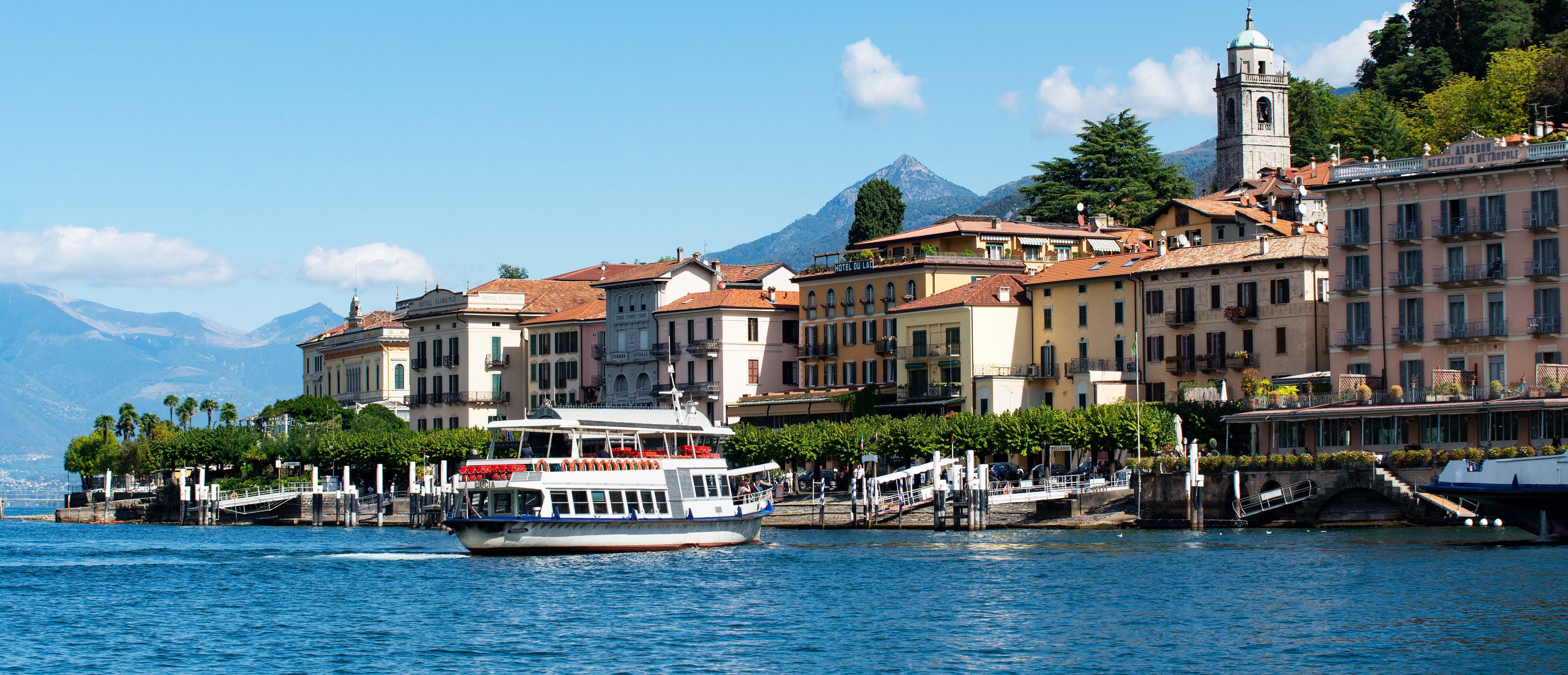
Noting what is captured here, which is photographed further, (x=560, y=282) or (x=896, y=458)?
(x=560, y=282)

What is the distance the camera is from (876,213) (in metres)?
123

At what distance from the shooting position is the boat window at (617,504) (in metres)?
62.7

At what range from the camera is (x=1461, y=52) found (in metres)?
128

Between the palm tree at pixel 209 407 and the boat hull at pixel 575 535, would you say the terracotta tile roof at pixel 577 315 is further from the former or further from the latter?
the boat hull at pixel 575 535

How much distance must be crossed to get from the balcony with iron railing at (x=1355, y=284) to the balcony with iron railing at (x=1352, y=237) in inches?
43.2

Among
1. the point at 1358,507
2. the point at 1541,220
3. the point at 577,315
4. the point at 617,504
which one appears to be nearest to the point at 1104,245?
the point at 1541,220

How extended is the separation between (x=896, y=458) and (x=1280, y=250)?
19592mm

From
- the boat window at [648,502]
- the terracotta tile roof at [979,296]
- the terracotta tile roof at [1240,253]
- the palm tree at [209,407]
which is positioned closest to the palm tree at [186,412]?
the palm tree at [209,407]

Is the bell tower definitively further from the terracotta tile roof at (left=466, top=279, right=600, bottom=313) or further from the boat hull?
the boat hull

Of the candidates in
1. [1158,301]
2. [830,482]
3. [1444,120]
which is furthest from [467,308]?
[1444,120]

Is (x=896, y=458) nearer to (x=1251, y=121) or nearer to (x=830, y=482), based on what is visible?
(x=830, y=482)

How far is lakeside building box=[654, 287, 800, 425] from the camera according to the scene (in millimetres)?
106250

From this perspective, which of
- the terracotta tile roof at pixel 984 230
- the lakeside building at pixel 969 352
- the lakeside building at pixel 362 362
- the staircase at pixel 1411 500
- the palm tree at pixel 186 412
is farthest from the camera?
the palm tree at pixel 186 412

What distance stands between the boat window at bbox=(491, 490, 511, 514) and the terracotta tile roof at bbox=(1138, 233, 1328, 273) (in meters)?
37.0
